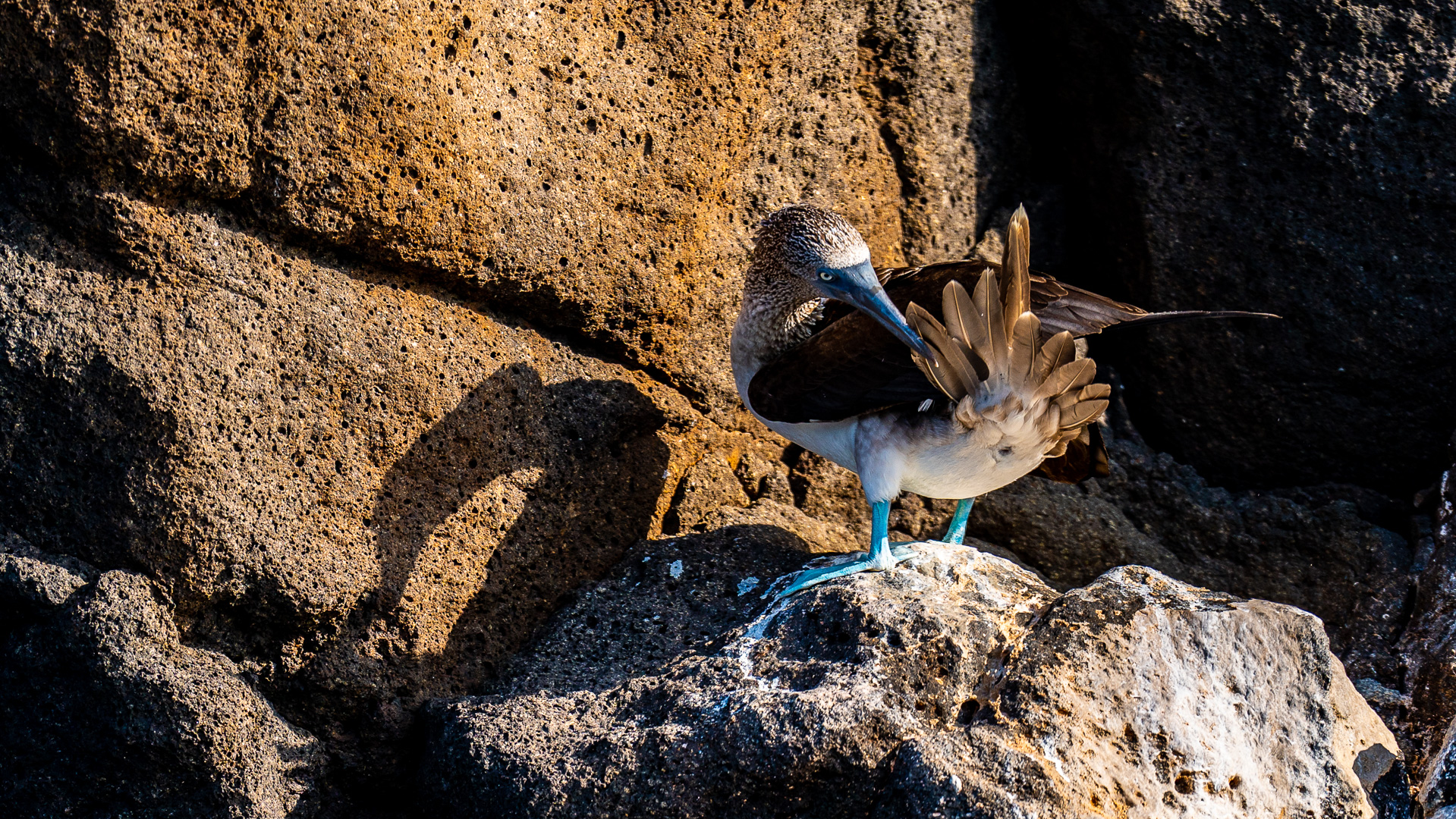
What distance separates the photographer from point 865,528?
517cm

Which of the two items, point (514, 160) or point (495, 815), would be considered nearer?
point (495, 815)

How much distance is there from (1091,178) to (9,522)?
446cm

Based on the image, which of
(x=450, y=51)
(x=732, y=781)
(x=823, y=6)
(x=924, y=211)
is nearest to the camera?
(x=732, y=781)

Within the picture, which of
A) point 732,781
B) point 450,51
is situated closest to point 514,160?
point 450,51

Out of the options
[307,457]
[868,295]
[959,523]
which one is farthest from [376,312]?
[959,523]

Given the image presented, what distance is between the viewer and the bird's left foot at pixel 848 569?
12.6 feet

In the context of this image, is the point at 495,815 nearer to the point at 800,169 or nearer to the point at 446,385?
the point at 446,385

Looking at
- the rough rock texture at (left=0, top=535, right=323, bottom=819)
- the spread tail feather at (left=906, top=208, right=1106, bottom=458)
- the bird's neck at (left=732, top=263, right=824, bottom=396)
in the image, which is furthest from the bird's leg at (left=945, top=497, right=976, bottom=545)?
the rough rock texture at (left=0, top=535, right=323, bottom=819)

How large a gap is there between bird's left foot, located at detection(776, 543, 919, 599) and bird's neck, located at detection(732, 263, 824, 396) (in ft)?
2.64

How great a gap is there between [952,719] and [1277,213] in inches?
114

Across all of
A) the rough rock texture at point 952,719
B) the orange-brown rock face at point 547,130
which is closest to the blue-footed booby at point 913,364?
the rough rock texture at point 952,719

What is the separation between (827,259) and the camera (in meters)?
4.03

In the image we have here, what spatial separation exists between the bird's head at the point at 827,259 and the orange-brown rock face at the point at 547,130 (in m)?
0.60

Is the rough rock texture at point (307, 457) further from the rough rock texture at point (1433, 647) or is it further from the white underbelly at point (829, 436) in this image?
the rough rock texture at point (1433, 647)
